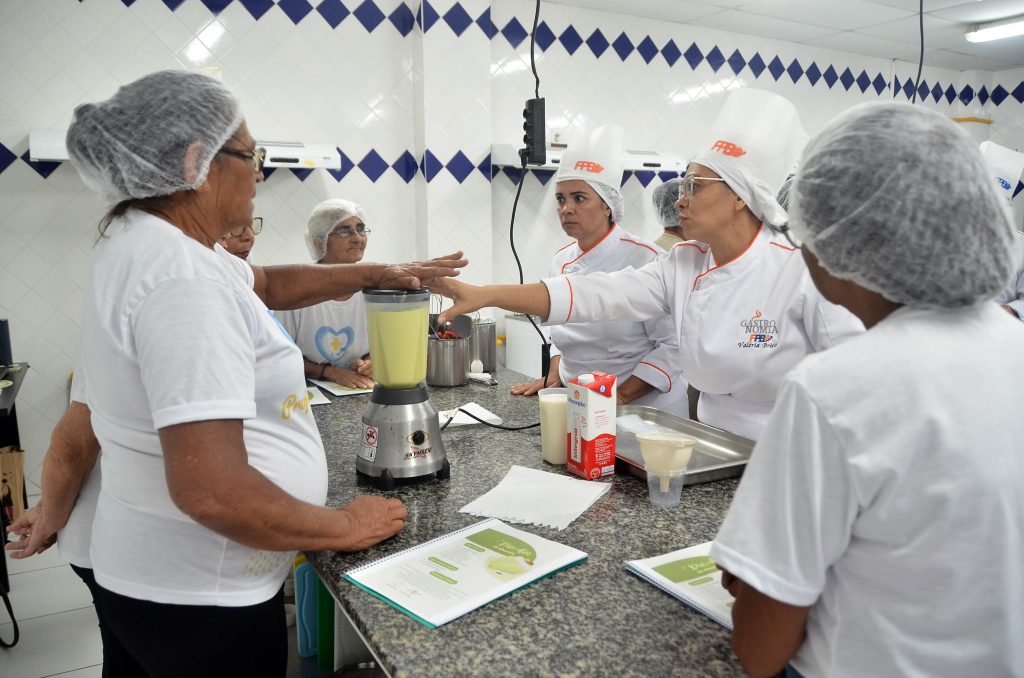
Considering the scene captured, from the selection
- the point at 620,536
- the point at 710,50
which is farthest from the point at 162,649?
the point at 710,50

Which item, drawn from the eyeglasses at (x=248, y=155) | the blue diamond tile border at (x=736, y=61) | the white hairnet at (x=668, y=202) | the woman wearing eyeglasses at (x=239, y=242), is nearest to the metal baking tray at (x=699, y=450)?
the eyeglasses at (x=248, y=155)

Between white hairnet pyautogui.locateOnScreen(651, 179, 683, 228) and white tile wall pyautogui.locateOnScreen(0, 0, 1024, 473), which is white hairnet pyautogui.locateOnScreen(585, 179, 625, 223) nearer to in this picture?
white hairnet pyautogui.locateOnScreen(651, 179, 683, 228)

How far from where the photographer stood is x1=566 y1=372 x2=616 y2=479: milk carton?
154cm

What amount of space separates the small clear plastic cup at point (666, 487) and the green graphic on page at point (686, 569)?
246 millimetres

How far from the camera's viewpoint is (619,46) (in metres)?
4.62

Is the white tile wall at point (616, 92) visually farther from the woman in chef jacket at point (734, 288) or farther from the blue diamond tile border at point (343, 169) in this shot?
the woman in chef jacket at point (734, 288)

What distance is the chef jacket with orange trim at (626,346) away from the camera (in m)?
2.62

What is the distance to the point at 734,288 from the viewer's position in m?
1.94

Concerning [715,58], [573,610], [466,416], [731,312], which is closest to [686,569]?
[573,610]

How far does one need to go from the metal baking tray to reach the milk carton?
0.23 feet

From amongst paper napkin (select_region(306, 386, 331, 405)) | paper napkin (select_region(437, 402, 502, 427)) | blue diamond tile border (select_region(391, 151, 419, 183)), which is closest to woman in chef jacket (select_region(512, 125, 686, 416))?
paper napkin (select_region(437, 402, 502, 427))

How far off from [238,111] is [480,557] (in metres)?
0.89

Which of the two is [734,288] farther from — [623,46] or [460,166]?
[623,46]

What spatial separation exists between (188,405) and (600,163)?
2.33 m
